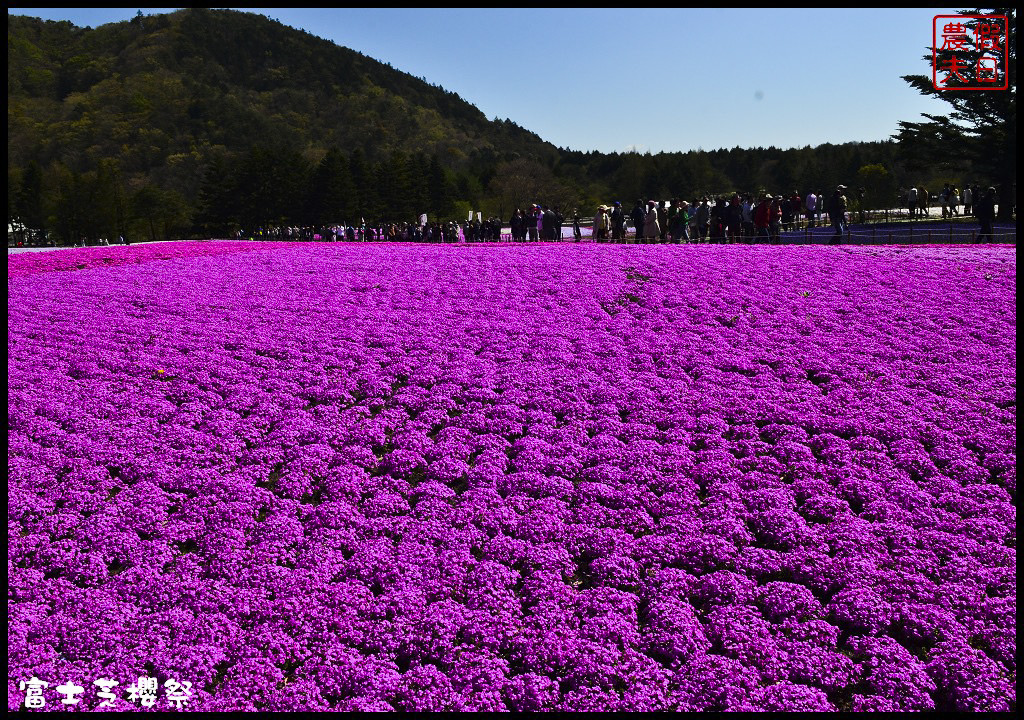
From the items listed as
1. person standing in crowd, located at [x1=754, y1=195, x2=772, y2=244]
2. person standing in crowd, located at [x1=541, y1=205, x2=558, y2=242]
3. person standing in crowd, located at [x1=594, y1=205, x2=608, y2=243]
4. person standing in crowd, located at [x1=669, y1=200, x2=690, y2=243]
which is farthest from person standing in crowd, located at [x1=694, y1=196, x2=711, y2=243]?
person standing in crowd, located at [x1=541, y1=205, x2=558, y2=242]

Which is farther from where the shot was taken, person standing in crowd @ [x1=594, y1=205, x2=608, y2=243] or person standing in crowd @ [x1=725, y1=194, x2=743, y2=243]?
person standing in crowd @ [x1=594, y1=205, x2=608, y2=243]

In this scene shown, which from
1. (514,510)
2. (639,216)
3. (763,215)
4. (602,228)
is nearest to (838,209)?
(763,215)

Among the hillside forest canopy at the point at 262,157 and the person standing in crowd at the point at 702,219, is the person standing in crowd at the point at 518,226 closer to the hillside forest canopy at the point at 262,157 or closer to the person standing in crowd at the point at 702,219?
the person standing in crowd at the point at 702,219

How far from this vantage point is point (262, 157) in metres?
84.8

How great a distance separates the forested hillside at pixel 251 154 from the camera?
279ft

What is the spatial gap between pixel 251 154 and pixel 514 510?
88432 mm

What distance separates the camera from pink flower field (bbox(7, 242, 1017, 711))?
536 cm

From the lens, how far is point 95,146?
13362cm

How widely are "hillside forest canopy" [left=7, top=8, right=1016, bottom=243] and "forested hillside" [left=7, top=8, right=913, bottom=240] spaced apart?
1.04ft

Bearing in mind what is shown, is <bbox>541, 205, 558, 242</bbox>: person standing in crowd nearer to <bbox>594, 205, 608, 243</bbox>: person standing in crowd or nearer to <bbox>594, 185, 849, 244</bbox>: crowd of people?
<bbox>594, 205, 608, 243</bbox>: person standing in crowd

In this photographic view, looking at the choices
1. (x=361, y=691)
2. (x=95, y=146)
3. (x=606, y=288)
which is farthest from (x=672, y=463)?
(x=95, y=146)

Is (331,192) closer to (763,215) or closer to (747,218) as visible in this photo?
(747,218)

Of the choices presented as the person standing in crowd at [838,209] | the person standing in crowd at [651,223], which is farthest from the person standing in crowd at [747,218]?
the person standing in crowd at [651,223]

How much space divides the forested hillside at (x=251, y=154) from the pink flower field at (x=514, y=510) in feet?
102
